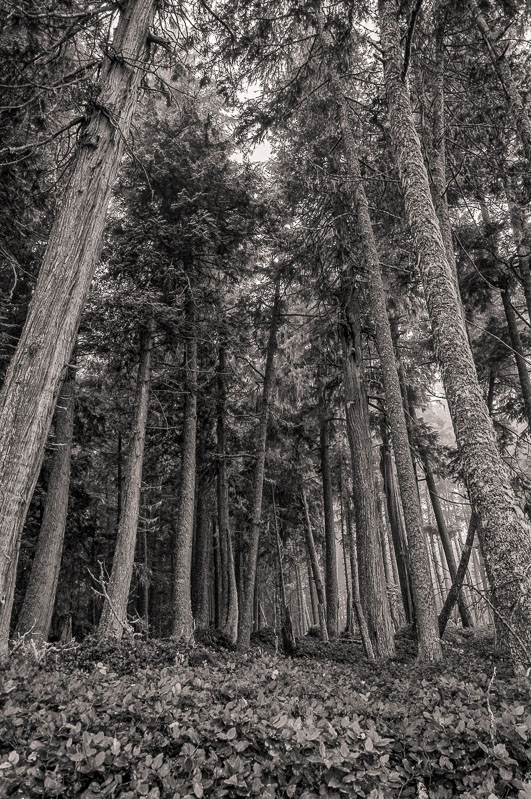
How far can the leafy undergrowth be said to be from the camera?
7.91 ft

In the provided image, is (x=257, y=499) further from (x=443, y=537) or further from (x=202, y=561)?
(x=443, y=537)

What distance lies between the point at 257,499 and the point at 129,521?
3.66 metres

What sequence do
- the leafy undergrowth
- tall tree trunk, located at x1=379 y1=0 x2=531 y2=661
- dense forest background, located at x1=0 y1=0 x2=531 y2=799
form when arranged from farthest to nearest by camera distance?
tall tree trunk, located at x1=379 y1=0 x2=531 y2=661 < dense forest background, located at x1=0 y1=0 x2=531 y2=799 < the leafy undergrowth

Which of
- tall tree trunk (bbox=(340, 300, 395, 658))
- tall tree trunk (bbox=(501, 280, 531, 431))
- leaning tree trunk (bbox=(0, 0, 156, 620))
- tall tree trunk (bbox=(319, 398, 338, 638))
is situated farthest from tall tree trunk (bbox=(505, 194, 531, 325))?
leaning tree trunk (bbox=(0, 0, 156, 620))

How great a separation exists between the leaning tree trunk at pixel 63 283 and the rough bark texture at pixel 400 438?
4093mm

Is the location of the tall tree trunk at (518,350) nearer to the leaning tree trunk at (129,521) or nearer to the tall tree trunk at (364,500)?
the tall tree trunk at (364,500)

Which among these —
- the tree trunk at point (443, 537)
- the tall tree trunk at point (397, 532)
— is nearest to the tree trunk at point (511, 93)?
the tree trunk at point (443, 537)

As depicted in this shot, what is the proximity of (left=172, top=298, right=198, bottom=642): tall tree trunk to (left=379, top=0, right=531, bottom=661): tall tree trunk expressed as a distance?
726 centimetres

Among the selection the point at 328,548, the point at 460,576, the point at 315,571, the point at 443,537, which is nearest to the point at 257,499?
the point at 328,548

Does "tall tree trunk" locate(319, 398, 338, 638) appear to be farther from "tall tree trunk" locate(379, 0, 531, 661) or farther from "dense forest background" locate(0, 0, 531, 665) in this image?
"tall tree trunk" locate(379, 0, 531, 661)

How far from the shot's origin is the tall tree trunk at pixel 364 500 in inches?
343

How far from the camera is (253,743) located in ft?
9.03

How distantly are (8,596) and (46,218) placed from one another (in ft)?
31.5

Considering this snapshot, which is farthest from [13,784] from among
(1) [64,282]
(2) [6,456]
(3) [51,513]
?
(3) [51,513]
